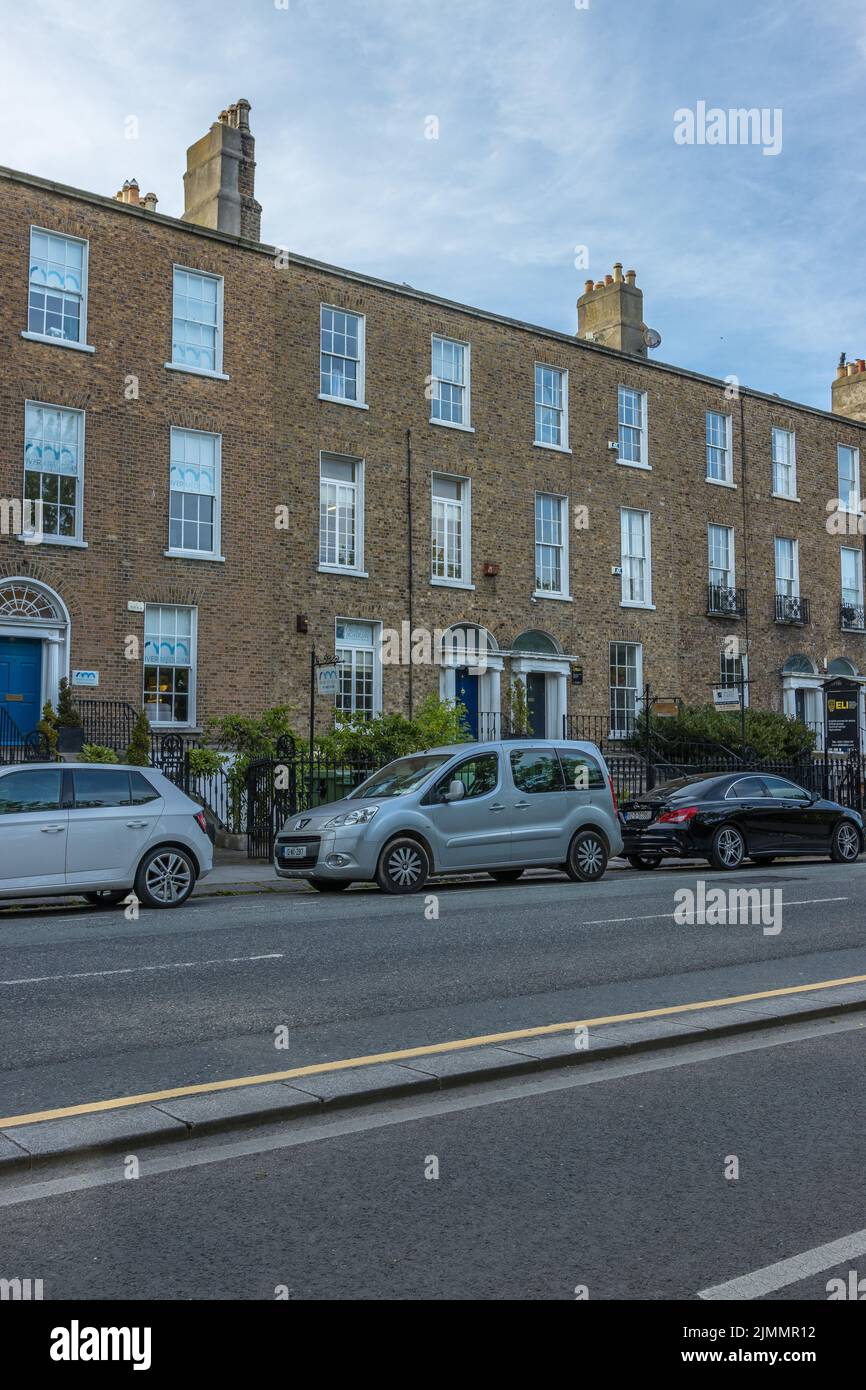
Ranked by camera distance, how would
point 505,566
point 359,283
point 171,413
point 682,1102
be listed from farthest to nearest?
point 505,566 → point 359,283 → point 171,413 → point 682,1102

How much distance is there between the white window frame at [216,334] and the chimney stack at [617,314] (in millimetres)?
11936

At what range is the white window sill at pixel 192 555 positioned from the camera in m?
24.5

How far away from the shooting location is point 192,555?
24.8 m

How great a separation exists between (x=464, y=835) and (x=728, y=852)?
5.17 m

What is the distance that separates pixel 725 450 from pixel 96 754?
2148 cm

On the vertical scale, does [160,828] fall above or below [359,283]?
below

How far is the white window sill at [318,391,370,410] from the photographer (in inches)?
1069

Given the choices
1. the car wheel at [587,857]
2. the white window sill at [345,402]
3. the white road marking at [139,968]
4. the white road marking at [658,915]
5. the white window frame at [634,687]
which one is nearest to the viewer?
the white road marking at [139,968]

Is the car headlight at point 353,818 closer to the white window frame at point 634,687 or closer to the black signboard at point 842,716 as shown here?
the black signboard at point 842,716

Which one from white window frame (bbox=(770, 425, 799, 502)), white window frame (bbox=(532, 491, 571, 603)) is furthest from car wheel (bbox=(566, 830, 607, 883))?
white window frame (bbox=(770, 425, 799, 502))

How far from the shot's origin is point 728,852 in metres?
18.8

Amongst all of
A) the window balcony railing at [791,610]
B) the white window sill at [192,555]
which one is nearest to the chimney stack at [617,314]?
the window balcony railing at [791,610]
